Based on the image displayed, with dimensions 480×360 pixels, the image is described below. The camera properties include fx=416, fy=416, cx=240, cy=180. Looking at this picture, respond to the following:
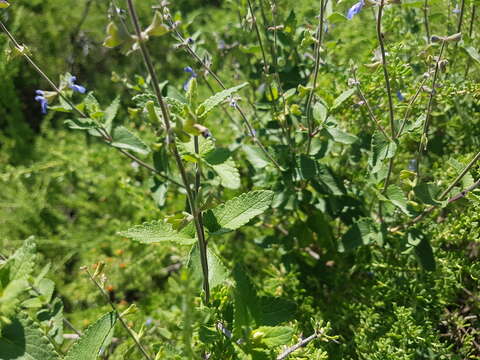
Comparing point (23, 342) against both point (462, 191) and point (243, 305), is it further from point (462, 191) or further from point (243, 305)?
point (462, 191)

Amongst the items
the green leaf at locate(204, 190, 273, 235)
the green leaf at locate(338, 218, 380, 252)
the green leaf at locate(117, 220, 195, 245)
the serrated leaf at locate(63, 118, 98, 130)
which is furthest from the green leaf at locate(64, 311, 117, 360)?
the green leaf at locate(338, 218, 380, 252)

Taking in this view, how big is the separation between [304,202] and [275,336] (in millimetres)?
812

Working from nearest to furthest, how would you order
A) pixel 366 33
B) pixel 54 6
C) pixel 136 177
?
pixel 366 33, pixel 136 177, pixel 54 6

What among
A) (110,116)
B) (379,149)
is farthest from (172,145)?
(110,116)

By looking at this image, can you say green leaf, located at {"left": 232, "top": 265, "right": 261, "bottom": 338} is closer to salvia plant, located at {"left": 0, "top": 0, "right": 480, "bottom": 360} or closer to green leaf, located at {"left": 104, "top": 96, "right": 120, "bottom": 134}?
salvia plant, located at {"left": 0, "top": 0, "right": 480, "bottom": 360}

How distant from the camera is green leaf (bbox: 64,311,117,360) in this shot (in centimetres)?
93

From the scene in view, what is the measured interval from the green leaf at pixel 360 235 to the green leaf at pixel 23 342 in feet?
2.97

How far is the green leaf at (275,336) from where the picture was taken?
90 centimetres

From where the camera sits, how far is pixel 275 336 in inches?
35.8

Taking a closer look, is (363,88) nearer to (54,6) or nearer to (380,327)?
(380,327)

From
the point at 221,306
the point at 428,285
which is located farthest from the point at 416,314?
the point at 221,306

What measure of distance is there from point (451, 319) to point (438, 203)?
397mm

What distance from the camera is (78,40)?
3557mm

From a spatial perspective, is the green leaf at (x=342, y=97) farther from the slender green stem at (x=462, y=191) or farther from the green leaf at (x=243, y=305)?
the green leaf at (x=243, y=305)
